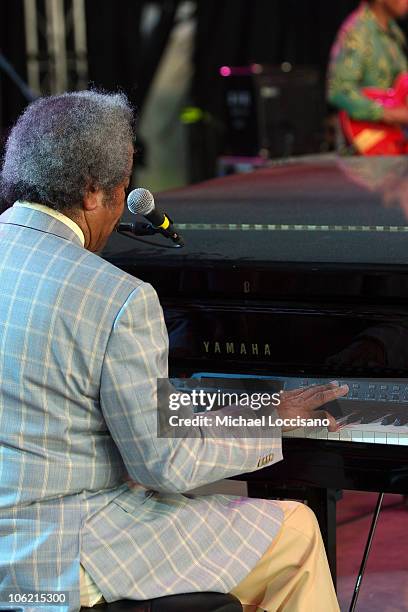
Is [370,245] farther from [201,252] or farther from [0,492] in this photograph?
[0,492]

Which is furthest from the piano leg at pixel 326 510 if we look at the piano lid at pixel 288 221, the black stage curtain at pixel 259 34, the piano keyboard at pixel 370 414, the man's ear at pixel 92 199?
the black stage curtain at pixel 259 34

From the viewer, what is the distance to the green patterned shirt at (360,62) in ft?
15.7

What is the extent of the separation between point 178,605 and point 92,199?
25.6 inches

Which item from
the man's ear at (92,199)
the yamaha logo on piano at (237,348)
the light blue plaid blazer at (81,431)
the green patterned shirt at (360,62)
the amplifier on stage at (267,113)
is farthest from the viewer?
the amplifier on stage at (267,113)

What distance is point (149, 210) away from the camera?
1.99 m

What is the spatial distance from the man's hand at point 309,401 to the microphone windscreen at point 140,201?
411 mm

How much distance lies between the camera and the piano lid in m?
2.12

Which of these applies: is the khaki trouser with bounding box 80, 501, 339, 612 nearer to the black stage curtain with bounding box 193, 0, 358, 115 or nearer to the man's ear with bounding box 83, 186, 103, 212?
the man's ear with bounding box 83, 186, 103, 212

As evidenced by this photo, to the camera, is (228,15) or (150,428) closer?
(150,428)

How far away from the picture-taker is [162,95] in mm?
8297

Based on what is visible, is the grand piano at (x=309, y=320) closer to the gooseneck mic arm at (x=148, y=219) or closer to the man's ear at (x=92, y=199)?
the gooseneck mic arm at (x=148, y=219)

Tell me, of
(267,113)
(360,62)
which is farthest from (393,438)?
(267,113)

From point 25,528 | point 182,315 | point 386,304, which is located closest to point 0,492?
point 25,528

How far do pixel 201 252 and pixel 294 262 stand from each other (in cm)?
21
